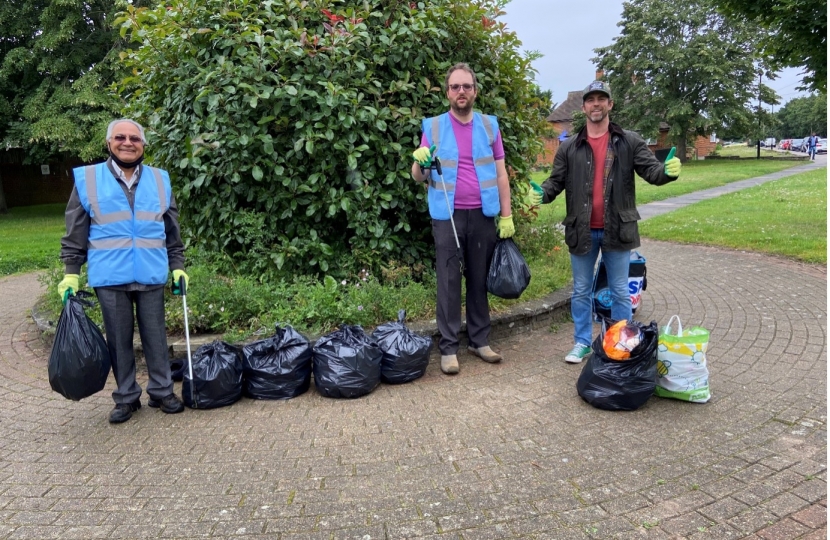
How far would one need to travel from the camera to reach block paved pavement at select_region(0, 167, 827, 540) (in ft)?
8.34

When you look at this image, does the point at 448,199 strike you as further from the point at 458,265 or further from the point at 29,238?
the point at 29,238

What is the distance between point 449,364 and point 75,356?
2.46 m

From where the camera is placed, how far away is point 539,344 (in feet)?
16.1

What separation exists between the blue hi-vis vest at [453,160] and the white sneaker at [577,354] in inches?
49.9

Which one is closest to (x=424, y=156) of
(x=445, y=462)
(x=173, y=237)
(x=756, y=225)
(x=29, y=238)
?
(x=173, y=237)

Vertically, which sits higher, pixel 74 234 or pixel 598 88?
pixel 598 88

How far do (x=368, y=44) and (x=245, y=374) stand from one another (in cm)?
306

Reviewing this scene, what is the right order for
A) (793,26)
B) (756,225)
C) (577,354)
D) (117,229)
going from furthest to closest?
(756,225) → (793,26) → (577,354) → (117,229)

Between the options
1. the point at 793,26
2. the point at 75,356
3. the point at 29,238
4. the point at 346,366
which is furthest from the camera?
the point at 29,238

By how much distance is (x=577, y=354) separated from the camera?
175 inches

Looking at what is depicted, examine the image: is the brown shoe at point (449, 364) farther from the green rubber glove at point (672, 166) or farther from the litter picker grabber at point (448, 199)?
the green rubber glove at point (672, 166)

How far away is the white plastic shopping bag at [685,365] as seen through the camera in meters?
3.55

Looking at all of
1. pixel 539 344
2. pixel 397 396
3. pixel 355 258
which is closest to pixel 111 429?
pixel 397 396

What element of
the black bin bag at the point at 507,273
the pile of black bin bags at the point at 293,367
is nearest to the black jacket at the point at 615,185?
the black bin bag at the point at 507,273
